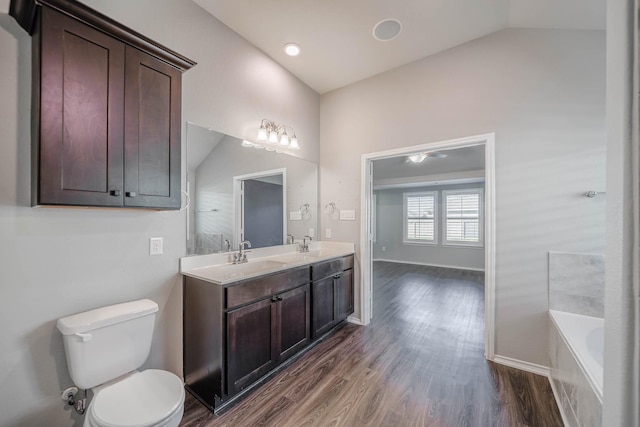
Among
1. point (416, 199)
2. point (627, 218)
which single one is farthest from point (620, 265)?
point (416, 199)

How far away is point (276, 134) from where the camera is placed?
2766 millimetres

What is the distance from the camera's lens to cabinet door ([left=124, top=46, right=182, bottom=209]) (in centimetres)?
152

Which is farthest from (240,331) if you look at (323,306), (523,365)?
(523,365)

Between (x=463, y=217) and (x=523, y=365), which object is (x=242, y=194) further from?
(x=463, y=217)

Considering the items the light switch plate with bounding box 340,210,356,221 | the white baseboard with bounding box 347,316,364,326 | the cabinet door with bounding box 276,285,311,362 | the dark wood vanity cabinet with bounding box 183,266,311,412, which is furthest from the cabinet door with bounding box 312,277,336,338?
the light switch plate with bounding box 340,210,356,221

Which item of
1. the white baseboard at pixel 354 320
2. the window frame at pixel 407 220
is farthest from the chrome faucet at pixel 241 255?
the window frame at pixel 407 220

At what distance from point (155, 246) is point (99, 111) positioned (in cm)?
89

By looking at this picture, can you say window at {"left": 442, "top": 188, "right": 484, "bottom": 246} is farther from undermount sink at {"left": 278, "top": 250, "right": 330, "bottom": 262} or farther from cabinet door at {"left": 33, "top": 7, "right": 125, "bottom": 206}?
cabinet door at {"left": 33, "top": 7, "right": 125, "bottom": 206}

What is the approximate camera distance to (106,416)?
1162 millimetres

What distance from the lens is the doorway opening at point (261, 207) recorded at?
2484mm

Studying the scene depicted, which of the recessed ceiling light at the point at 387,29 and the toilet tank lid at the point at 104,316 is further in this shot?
the recessed ceiling light at the point at 387,29

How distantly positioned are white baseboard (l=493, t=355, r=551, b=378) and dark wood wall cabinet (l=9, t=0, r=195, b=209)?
297cm

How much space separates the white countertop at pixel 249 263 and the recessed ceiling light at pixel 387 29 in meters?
2.21

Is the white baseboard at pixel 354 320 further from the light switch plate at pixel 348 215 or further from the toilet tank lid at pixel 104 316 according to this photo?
the toilet tank lid at pixel 104 316
